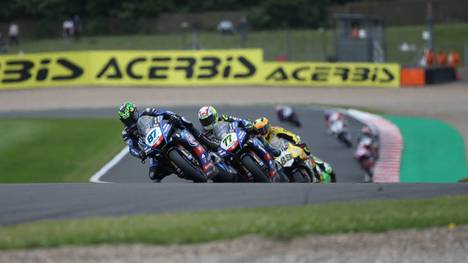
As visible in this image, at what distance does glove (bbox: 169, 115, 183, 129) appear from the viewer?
1520cm

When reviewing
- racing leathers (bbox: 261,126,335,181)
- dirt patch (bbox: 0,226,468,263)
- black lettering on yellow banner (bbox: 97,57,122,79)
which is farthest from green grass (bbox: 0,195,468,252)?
black lettering on yellow banner (bbox: 97,57,122,79)

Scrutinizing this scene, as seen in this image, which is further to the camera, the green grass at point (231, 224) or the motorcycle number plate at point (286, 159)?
the motorcycle number plate at point (286, 159)

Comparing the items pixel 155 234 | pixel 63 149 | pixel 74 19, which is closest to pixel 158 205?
pixel 155 234

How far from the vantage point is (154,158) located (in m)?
15.3

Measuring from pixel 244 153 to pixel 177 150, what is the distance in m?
0.99

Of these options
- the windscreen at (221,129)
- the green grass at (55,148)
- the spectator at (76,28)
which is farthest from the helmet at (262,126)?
the spectator at (76,28)

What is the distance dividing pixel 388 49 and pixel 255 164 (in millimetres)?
38037

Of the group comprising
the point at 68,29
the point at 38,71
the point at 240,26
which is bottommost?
the point at 68,29

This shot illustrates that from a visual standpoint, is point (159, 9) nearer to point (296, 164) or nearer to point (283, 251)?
point (296, 164)

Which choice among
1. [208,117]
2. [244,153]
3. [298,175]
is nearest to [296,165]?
[298,175]

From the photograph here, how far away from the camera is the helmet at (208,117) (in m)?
15.2

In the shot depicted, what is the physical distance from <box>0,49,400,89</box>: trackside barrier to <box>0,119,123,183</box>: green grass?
1037cm

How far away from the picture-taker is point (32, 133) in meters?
25.3

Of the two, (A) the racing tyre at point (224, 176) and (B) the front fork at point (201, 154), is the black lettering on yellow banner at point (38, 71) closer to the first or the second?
(B) the front fork at point (201, 154)
